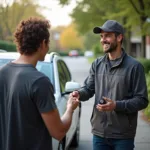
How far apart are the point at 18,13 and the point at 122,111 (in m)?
31.7

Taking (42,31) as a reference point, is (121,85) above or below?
below

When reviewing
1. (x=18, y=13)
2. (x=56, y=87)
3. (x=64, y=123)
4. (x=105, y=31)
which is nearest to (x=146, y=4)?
(x=56, y=87)

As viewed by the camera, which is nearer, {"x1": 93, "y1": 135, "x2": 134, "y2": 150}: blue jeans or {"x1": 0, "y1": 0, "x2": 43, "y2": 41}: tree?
{"x1": 93, "y1": 135, "x2": 134, "y2": 150}: blue jeans

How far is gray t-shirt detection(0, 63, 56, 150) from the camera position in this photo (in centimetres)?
242

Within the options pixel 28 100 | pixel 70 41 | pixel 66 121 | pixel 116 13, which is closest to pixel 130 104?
pixel 66 121

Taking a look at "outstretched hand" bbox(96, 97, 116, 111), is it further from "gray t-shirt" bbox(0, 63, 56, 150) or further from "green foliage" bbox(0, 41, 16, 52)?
"green foliage" bbox(0, 41, 16, 52)

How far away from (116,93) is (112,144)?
0.47 m

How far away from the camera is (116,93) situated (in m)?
3.37

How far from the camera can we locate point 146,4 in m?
16.2

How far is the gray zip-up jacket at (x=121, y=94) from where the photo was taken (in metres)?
3.31

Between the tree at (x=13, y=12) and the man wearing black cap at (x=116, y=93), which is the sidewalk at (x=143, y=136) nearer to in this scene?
the man wearing black cap at (x=116, y=93)

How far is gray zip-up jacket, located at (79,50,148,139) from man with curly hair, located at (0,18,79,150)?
859mm

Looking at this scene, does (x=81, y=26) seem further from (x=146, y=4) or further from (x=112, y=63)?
(x=112, y=63)

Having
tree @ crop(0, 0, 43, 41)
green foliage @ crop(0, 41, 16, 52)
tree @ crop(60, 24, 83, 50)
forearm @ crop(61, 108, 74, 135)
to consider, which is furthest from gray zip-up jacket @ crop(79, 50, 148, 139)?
tree @ crop(60, 24, 83, 50)
